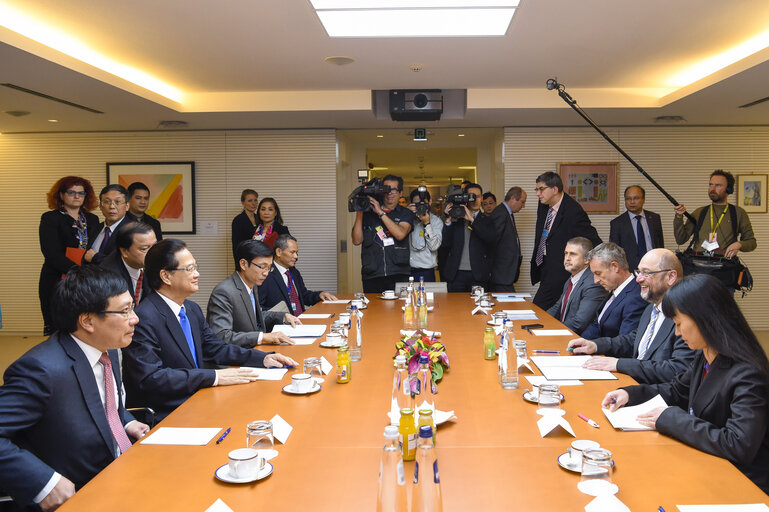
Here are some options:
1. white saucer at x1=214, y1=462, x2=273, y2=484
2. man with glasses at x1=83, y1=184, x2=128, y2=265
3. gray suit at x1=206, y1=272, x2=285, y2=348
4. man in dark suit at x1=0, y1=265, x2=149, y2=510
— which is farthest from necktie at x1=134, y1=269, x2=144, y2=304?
white saucer at x1=214, y1=462, x2=273, y2=484

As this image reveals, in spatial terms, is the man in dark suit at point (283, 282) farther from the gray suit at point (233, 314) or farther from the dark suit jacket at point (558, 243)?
the dark suit jacket at point (558, 243)

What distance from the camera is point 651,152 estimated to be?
7.53m

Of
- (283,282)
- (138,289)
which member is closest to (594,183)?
(283,282)

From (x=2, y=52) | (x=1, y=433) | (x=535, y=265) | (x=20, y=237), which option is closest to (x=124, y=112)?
(x=2, y=52)

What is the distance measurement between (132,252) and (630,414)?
2809mm

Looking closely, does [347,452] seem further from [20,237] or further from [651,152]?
[20,237]

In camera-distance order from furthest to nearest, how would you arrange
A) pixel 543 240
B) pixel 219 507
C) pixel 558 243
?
pixel 543 240
pixel 558 243
pixel 219 507

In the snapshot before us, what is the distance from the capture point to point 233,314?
3.55 m

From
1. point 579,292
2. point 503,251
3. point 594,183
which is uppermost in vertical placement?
point 594,183

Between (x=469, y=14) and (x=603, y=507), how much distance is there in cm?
351

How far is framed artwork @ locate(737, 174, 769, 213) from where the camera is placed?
7.53 m

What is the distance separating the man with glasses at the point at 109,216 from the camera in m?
4.34

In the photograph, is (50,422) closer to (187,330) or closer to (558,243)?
(187,330)

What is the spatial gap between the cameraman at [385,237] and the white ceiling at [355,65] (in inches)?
49.6
